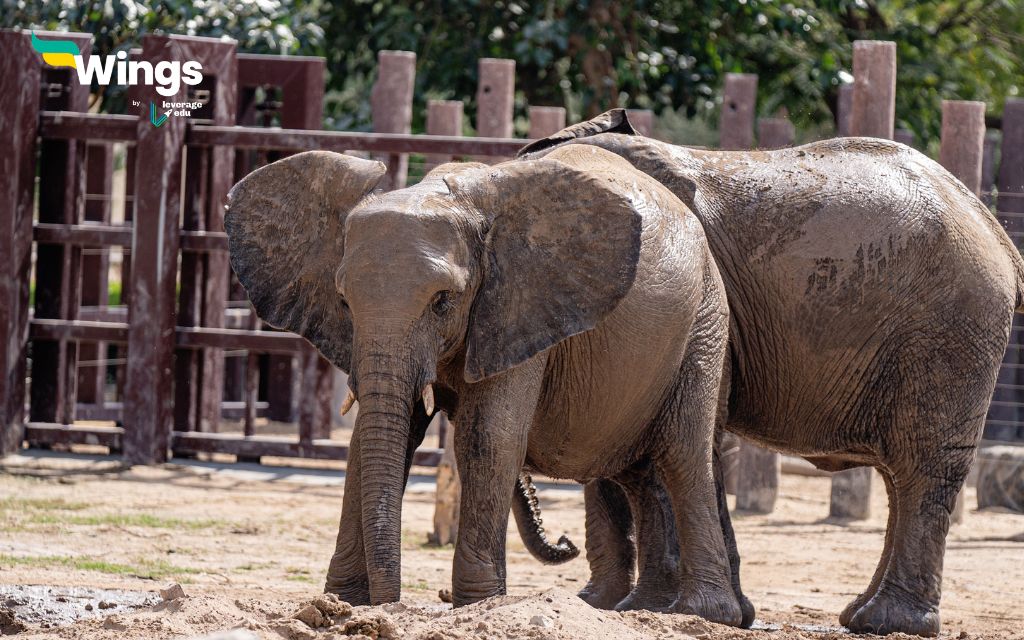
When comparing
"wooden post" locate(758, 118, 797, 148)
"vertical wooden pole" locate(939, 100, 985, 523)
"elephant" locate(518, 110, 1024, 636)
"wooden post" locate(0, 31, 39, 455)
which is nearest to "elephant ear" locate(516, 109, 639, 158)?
"elephant" locate(518, 110, 1024, 636)

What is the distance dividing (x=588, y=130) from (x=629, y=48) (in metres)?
9.92

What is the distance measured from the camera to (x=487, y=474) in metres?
5.73

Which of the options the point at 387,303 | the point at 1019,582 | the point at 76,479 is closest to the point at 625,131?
the point at 387,303

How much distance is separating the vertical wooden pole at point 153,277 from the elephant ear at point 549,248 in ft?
19.7

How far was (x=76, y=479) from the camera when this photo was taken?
35.9 ft

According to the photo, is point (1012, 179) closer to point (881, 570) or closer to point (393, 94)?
point (393, 94)

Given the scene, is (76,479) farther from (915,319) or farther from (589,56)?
(589,56)

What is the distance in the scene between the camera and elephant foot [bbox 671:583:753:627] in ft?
20.6

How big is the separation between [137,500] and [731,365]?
475 cm

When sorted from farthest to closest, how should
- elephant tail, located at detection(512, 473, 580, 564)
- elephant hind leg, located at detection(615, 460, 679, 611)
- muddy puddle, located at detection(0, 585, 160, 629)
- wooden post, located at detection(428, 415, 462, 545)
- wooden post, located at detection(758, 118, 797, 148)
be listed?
wooden post, located at detection(758, 118, 797, 148) → wooden post, located at detection(428, 415, 462, 545) → elephant tail, located at detection(512, 473, 580, 564) → elephant hind leg, located at detection(615, 460, 679, 611) → muddy puddle, located at detection(0, 585, 160, 629)

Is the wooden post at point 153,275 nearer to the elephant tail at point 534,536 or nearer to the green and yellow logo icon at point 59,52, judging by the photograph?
the green and yellow logo icon at point 59,52

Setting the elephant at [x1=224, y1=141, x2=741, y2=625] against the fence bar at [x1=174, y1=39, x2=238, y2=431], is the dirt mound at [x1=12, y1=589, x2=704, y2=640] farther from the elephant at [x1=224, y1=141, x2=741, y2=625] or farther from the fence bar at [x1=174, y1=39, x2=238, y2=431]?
the fence bar at [x1=174, y1=39, x2=238, y2=431]

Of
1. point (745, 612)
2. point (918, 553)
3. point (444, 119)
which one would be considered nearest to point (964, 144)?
point (444, 119)

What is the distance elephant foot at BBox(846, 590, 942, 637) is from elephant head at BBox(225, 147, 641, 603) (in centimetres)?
205
